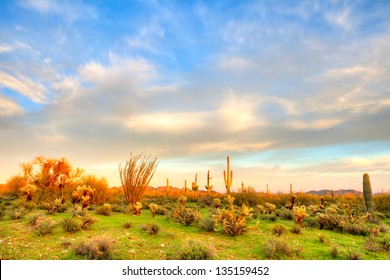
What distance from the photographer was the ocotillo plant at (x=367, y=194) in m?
15.6

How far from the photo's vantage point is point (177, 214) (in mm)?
10773

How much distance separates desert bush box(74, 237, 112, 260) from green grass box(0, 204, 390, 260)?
149mm

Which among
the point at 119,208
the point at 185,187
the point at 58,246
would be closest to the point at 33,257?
the point at 58,246

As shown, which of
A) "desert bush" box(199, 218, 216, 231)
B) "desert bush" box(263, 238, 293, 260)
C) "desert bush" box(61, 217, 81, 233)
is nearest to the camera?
"desert bush" box(263, 238, 293, 260)

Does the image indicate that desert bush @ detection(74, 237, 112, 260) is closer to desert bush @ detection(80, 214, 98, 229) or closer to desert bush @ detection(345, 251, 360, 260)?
desert bush @ detection(80, 214, 98, 229)

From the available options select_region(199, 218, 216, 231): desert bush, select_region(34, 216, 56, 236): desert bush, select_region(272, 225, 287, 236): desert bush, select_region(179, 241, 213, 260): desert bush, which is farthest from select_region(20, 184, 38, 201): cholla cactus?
select_region(272, 225, 287, 236): desert bush

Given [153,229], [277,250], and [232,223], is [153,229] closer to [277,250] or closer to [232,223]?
[232,223]

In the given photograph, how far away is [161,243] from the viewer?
296 inches

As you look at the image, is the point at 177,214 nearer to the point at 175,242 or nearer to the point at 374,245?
the point at 175,242

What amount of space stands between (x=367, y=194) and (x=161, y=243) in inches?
549

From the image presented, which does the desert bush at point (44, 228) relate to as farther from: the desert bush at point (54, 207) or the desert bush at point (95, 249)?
the desert bush at point (54, 207)

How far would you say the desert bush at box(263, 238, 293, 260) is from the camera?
6645 millimetres

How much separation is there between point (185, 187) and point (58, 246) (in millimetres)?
30530

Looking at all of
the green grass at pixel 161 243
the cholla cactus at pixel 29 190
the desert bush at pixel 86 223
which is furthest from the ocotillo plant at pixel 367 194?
the cholla cactus at pixel 29 190
